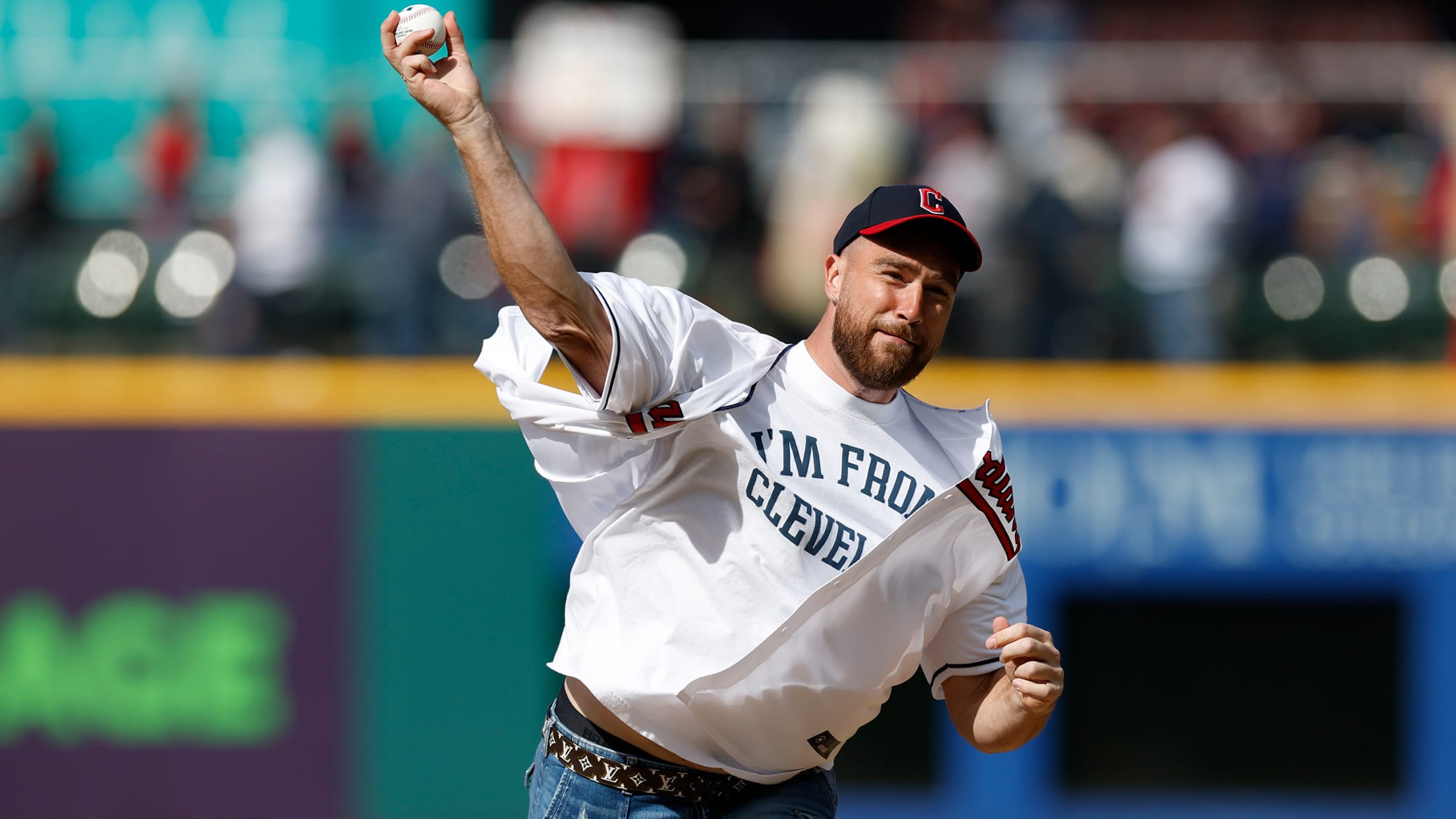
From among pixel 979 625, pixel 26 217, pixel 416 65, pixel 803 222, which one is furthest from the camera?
pixel 26 217

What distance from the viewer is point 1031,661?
341cm

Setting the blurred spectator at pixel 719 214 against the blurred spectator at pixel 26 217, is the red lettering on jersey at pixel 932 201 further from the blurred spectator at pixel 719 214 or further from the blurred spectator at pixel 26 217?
the blurred spectator at pixel 26 217

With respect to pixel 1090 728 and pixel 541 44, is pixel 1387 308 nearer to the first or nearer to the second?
pixel 1090 728

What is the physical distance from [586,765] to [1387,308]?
6715mm

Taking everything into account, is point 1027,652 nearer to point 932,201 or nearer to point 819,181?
point 932,201

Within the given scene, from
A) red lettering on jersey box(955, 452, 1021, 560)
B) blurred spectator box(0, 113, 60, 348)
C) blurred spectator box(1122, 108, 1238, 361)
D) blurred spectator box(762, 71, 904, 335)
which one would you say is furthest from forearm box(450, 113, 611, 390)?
blurred spectator box(0, 113, 60, 348)

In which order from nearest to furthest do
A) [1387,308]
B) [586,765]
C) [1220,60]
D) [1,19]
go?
[586,765]
[1387,308]
[1220,60]
[1,19]

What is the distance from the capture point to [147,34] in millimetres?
12477

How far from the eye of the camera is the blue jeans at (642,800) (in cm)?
357

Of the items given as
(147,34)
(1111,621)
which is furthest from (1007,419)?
(147,34)

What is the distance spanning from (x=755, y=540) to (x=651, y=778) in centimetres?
55

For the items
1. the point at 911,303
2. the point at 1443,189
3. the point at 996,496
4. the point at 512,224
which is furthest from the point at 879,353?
the point at 1443,189

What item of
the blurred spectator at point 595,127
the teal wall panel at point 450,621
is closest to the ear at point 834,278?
the blurred spectator at point 595,127

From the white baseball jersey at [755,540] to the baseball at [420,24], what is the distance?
0.60 meters
